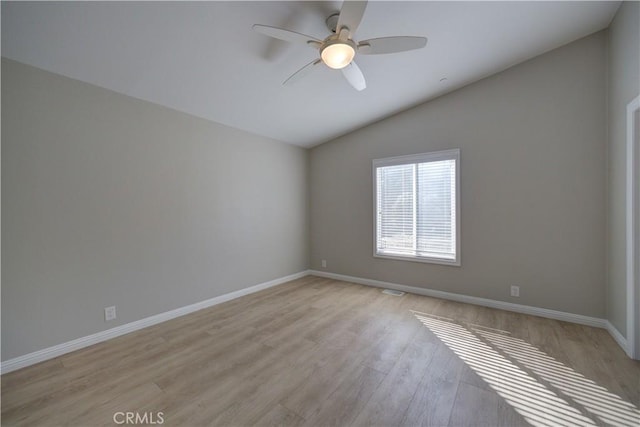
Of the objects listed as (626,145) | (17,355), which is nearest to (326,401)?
(17,355)

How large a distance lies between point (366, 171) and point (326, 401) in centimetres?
346

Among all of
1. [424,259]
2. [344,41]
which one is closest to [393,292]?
[424,259]

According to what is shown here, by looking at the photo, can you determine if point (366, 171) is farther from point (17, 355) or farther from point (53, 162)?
point (17, 355)

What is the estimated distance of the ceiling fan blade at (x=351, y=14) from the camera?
1.61 m

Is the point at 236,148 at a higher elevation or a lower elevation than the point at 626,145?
higher

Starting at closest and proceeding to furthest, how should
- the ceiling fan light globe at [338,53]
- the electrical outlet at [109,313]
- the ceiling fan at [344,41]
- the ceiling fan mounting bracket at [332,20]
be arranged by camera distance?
the ceiling fan at [344,41] → the ceiling fan light globe at [338,53] → the ceiling fan mounting bracket at [332,20] → the electrical outlet at [109,313]

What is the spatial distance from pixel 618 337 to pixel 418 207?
2361 millimetres

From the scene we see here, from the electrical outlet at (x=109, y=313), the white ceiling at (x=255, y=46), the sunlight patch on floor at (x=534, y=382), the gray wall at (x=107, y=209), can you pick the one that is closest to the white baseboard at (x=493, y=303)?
the sunlight patch on floor at (x=534, y=382)

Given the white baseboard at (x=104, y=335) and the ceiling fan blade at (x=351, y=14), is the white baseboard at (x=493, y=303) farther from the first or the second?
the ceiling fan blade at (x=351, y=14)

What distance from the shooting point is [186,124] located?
130 inches

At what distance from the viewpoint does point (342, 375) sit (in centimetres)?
202

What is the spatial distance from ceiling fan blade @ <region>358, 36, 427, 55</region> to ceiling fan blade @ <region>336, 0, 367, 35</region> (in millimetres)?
185

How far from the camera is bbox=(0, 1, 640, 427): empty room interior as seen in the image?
186cm

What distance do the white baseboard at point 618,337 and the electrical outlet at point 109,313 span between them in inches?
189
